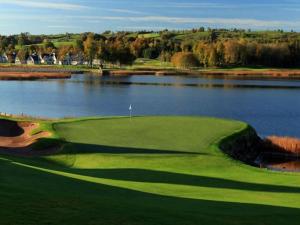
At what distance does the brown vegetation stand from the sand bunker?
57.5ft

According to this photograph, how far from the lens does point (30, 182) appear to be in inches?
758

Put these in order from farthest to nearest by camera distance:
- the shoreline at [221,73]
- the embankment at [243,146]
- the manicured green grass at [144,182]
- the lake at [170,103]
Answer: the shoreline at [221,73]
the lake at [170,103]
the embankment at [243,146]
the manicured green grass at [144,182]

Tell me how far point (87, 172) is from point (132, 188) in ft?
20.2

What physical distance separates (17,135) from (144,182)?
22524 millimetres

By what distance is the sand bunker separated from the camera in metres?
37.2

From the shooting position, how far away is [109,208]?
1437 centimetres

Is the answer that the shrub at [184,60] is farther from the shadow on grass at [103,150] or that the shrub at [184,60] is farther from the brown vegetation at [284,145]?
the shadow on grass at [103,150]

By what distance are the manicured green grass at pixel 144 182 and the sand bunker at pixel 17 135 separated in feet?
5.75

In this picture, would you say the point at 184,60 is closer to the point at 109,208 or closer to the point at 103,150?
the point at 103,150

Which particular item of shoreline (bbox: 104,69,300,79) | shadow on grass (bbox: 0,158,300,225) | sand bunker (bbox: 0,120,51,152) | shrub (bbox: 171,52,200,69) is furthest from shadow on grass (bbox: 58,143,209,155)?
shrub (bbox: 171,52,200,69)

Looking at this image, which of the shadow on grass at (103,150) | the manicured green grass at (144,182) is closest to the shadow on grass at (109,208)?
the manicured green grass at (144,182)

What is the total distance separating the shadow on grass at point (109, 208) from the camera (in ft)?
42.3

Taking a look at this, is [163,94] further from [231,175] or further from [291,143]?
[231,175]

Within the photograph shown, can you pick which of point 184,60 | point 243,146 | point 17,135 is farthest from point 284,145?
point 184,60
